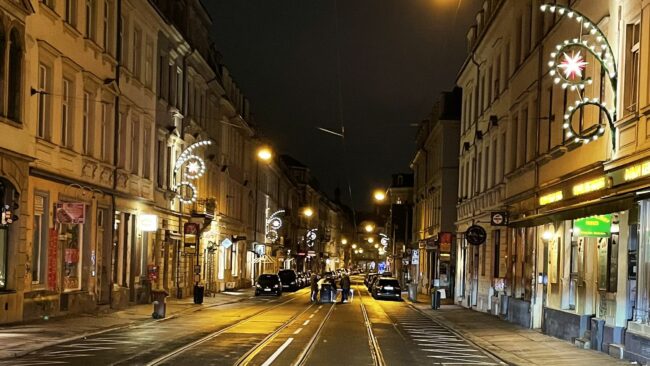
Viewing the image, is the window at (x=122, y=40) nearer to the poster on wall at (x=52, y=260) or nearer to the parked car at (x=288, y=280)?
the poster on wall at (x=52, y=260)

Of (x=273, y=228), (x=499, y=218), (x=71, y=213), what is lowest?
(x=273, y=228)

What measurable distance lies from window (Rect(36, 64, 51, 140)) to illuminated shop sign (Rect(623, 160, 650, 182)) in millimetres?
16205

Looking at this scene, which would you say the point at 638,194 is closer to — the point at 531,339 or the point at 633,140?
the point at 633,140

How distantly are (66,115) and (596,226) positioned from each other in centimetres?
1686

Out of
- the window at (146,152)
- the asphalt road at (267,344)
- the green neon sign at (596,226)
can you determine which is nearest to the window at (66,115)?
the asphalt road at (267,344)

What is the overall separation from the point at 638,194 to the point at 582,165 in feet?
A: 18.9

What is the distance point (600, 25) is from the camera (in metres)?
20.7

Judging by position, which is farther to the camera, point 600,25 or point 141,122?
point 141,122

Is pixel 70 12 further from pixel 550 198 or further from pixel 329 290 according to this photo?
pixel 329 290

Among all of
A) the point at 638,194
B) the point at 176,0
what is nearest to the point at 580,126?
the point at 638,194

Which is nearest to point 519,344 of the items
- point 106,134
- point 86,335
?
point 86,335

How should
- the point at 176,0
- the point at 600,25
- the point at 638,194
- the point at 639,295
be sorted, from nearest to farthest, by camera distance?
the point at 638,194 < the point at 639,295 < the point at 600,25 < the point at 176,0

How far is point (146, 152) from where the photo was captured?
3672 centimetres

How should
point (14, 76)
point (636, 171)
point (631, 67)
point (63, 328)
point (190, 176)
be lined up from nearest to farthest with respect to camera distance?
1. point (636, 171)
2. point (631, 67)
3. point (63, 328)
4. point (14, 76)
5. point (190, 176)
